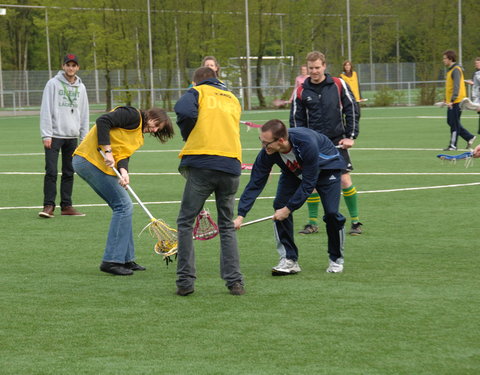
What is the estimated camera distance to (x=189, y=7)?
179 feet

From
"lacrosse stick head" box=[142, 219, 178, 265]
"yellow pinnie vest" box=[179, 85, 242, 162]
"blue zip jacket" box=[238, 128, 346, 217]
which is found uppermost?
"yellow pinnie vest" box=[179, 85, 242, 162]

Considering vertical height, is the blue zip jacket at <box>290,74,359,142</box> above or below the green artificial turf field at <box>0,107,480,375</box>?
above

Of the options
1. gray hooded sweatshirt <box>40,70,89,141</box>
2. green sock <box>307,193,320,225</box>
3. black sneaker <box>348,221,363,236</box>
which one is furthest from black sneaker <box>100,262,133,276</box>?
gray hooded sweatshirt <box>40,70,89,141</box>

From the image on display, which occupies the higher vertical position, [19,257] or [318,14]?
[318,14]

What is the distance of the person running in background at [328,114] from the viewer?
10.3 metres

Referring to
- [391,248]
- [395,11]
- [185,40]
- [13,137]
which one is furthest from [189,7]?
[391,248]

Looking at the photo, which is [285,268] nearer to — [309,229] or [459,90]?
[309,229]

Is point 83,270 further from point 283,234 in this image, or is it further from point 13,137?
point 13,137

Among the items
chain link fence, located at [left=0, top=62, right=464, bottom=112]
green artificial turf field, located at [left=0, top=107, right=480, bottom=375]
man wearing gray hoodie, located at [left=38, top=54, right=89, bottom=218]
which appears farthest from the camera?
chain link fence, located at [left=0, top=62, right=464, bottom=112]

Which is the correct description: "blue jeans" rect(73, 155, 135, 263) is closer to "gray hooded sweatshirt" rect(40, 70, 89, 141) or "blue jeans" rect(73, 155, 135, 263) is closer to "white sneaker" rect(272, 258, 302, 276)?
"white sneaker" rect(272, 258, 302, 276)

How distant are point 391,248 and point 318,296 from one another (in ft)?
7.67

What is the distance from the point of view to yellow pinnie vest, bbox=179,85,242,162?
23.5 feet

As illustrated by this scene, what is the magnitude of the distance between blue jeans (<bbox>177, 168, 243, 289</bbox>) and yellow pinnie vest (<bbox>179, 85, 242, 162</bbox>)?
186 millimetres

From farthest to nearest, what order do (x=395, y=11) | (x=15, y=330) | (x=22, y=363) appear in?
(x=395, y=11), (x=15, y=330), (x=22, y=363)
